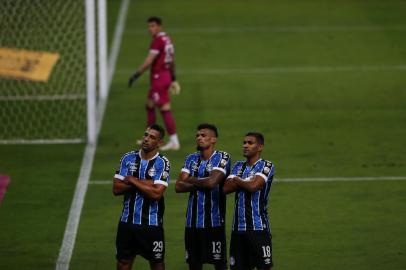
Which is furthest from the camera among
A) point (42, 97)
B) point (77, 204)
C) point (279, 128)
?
point (42, 97)

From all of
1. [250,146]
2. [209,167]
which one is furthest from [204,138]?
[250,146]

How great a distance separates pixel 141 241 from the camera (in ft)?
38.8

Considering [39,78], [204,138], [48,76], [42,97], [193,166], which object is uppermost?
[48,76]

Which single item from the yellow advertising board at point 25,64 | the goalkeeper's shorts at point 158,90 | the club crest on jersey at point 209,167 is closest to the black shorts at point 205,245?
the club crest on jersey at point 209,167

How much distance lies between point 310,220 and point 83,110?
22.5 feet

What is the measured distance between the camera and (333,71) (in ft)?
77.9

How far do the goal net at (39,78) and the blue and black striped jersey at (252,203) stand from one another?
7912 millimetres

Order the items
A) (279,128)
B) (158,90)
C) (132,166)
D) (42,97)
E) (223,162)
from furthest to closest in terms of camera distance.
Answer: (42,97) → (279,128) → (158,90) → (223,162) → (132,166)

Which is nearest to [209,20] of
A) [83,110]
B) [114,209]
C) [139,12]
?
[139,12]

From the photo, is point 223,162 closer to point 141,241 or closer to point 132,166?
point 132,166

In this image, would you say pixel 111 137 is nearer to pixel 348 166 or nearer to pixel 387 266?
pixel 348 166

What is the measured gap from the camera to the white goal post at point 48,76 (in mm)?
19406

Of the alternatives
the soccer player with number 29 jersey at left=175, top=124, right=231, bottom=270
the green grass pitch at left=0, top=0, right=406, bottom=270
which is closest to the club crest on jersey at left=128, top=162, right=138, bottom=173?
the soccer player with number 29 jersey at left=175, top=124, right=231, bottom=270

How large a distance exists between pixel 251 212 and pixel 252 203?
0.10 metres
